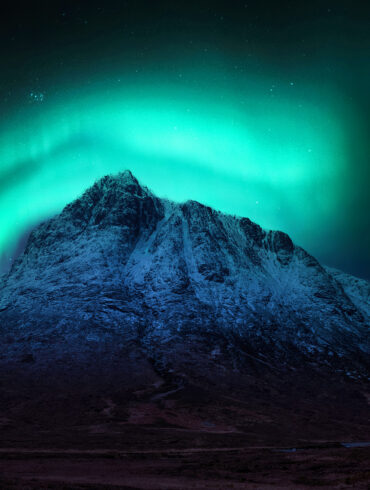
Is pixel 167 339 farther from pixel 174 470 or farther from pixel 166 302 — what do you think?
pixel 174 470

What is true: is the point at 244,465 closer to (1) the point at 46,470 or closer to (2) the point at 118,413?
(1) the point at 46,470

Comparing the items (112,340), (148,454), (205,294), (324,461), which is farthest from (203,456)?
(205,294)

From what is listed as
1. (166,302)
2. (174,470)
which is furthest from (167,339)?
(174,470)

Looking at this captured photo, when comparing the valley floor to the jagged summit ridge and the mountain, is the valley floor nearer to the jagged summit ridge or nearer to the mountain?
the mountain

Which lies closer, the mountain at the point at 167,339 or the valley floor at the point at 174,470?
the valley floor at the point at 174,470

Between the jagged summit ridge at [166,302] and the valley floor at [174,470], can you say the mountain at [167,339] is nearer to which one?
the jagged summit ridge at [166,302]

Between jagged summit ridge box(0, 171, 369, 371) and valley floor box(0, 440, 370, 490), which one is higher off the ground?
jagged summit ridge box(0, 171, 369, 371)

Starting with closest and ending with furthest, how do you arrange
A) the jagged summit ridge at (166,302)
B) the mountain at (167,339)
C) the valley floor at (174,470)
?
the valley floor at (174,470) < the mountain at (167,339) < the jagged summit ridge at (166,302)

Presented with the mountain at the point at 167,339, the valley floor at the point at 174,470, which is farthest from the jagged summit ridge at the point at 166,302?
the valley floor at the point at 174,470

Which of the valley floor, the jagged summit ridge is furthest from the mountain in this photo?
the valley floor

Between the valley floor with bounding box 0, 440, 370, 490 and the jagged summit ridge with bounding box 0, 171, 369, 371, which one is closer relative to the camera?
the valley floor with bounding box 0, 440, 370, 490
